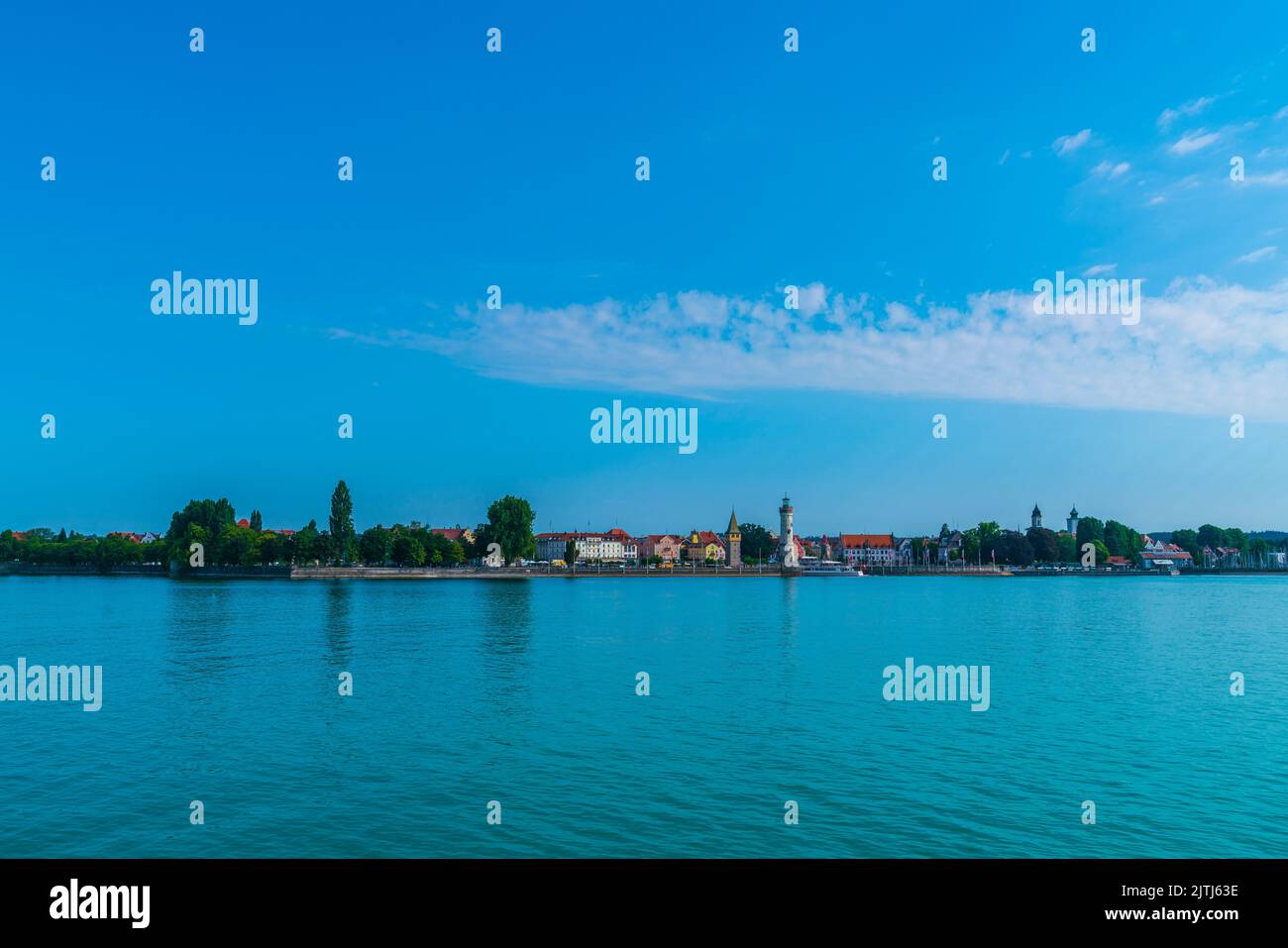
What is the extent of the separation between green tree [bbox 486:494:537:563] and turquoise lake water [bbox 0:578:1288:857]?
10473 centimetres

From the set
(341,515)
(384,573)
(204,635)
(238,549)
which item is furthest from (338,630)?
(238,549)

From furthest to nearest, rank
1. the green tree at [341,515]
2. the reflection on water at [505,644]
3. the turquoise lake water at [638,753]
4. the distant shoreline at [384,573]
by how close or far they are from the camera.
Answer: the distant shoreline at [384,573] → the green tree at [341,515] → the reflection on water at [505,644] → the turquoise lake water at [638,753]

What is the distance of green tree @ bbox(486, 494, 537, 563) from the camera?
15188 centimetres

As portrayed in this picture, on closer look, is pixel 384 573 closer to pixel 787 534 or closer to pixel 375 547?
pixel 375 547

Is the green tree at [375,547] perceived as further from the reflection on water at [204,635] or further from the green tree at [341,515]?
the reflection on water at [204,635]

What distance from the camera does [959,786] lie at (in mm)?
18469

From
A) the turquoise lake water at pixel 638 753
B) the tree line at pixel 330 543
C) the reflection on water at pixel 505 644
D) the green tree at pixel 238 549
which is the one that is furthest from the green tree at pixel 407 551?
the turquoise lake water at pixel 638 753

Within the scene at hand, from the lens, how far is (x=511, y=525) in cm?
15225

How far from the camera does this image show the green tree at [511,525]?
152m

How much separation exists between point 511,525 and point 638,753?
13281cm

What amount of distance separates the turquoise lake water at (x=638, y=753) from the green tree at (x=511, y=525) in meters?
105
